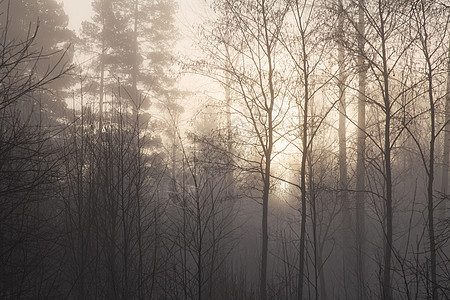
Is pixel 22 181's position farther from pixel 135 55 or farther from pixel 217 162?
pixel 135 55

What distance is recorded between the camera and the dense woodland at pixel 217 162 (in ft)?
20.4

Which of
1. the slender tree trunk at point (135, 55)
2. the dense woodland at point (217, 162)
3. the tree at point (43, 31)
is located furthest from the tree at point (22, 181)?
the slender tree trunk at point (135, 55)

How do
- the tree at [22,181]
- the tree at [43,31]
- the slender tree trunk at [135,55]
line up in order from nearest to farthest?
the tree at [22,181], the tree at [43,31], the slender tree trunk at [135,55]

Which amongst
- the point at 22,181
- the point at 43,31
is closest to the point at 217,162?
the point at 22,181

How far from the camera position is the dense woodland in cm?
621

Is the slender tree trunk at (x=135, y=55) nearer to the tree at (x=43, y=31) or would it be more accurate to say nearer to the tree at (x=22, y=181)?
the tree at (x=43, y=31)

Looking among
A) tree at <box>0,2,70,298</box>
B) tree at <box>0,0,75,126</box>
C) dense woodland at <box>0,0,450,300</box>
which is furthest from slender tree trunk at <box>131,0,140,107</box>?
tree at <box>0,2,70,298</box>

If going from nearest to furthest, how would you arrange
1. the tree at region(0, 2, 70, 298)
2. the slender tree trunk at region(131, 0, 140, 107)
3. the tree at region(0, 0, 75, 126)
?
the tree at region(0, 2, 70, 298), the tree at region(0, 0, 75, 126), the slender tree trunk at region(131, 0, 140, 107)

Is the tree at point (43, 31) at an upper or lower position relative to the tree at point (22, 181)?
upper

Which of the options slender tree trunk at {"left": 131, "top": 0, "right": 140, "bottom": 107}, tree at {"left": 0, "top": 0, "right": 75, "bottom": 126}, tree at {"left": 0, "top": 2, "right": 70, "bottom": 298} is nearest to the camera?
tree at {"left": 0, "top": 2, "right": 70, "bottom": 298}

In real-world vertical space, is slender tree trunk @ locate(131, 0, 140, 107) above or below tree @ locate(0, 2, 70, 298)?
above

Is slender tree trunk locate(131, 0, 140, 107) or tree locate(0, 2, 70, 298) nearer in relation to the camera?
tree locate(0, 2, 70, 298)

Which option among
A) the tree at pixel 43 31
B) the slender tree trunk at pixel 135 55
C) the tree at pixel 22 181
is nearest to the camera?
the tree at pixel 22 181

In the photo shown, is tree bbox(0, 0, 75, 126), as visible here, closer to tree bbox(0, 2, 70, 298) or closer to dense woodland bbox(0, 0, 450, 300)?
dense woodland bbox(0, 0, 450, 300)
